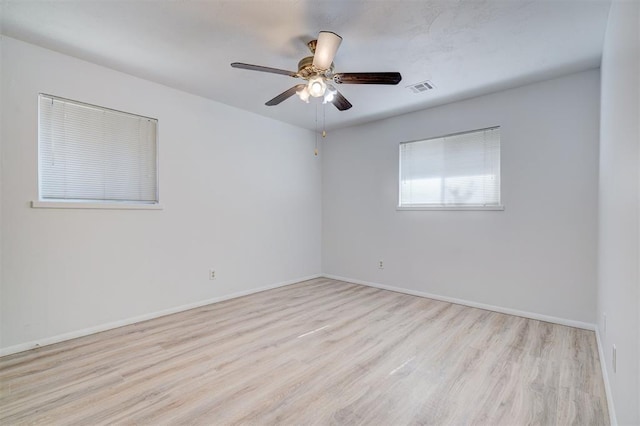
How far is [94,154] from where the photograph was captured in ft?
9.59

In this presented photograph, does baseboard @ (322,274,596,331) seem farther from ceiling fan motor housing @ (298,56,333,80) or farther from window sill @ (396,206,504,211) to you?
ceiling fan motor housing @ (298,56,333,80)

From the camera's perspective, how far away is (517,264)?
3.34 meters

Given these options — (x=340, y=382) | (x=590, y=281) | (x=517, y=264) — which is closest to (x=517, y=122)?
(x=517, y=264)

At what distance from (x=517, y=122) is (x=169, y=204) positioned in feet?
13.6

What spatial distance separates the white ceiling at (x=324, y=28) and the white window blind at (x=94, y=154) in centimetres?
52

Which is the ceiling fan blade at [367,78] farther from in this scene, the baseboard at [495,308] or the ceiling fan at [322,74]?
the baseboard at [495,308]

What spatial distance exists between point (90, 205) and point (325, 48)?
2650mm

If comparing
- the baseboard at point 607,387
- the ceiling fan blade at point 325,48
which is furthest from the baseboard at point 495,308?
the ceiling fan blade at point 325,48

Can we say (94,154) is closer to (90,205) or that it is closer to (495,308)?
(90,205)

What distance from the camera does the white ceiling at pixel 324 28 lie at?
6.67 feet

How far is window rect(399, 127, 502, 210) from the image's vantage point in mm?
3568

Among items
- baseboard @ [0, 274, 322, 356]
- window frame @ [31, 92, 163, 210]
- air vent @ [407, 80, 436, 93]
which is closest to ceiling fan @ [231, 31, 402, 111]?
air vent @ [407, 80, 436, 93]

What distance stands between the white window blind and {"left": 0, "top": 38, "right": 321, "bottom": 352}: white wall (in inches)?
3.7

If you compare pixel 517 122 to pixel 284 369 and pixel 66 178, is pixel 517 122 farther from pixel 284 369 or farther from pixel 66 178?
pixel 66 178
